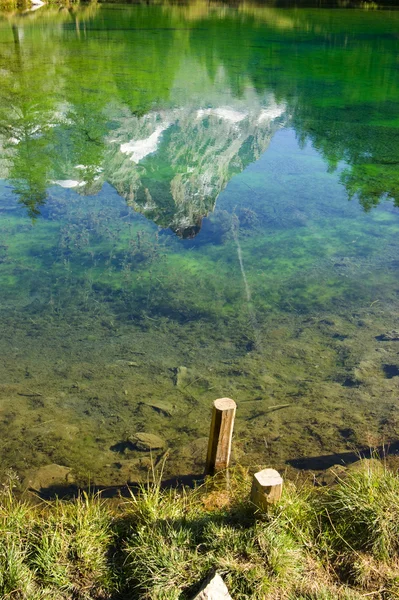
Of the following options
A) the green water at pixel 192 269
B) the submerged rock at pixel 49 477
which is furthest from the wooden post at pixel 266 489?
the submerged rock at pixel 49 477

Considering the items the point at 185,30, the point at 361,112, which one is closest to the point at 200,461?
the point at 361,112

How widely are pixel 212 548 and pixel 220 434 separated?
80 cm

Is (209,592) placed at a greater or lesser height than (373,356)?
greater

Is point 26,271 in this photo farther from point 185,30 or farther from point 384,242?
point 185,30

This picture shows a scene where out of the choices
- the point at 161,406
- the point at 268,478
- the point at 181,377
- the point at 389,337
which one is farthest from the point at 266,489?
the point at 389,337

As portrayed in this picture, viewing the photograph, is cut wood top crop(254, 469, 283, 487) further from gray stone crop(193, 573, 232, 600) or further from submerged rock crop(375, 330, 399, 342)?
submerged rock crop(375, 330, 399, 342)

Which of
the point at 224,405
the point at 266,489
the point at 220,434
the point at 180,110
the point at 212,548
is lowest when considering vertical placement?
the point at 180,110

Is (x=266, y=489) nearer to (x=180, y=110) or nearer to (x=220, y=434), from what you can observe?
(x=220, y=434)

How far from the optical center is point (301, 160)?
43.5ft

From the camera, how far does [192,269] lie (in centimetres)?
813

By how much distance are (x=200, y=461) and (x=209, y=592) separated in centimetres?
163

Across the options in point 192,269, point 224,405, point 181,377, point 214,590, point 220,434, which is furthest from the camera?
point 192,269

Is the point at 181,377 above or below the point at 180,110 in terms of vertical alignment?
below

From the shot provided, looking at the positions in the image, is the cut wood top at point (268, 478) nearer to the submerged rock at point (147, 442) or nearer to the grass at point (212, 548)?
the grass at point (212, 548)
